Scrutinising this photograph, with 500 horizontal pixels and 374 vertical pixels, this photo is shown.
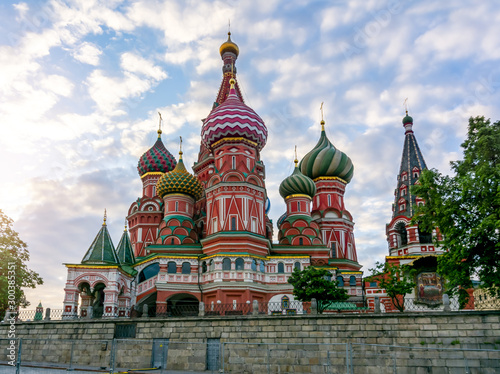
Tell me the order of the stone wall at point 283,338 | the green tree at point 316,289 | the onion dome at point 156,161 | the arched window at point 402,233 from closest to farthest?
the stone wall at point 283,338, the green tree at point 316,289, the arched window at point 402,233, the onion dome at point 156,161

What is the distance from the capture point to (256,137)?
37.3 m

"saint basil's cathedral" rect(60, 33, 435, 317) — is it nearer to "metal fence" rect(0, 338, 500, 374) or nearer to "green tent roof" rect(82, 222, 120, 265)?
"green tent roof" rect(82, 222, 120, 265)

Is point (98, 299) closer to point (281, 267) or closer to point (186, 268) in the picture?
point (186, 268)

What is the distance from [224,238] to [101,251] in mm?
8484

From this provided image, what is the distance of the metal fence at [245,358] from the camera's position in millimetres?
16656

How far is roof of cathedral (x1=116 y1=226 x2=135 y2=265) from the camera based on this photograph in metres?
34.8

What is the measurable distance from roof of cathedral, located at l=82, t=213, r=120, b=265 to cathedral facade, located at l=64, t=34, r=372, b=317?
2.6 inches

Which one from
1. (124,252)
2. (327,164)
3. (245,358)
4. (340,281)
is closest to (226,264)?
(124,252)

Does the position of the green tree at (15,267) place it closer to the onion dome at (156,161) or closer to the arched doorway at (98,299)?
the arched doorway at (98,299)

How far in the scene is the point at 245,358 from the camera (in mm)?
19266

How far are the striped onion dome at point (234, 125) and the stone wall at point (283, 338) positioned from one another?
748 inches

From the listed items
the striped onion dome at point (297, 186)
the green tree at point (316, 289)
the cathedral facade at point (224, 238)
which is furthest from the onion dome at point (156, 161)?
the green tree at point (316, 289)

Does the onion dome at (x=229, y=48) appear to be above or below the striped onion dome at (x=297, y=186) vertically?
above

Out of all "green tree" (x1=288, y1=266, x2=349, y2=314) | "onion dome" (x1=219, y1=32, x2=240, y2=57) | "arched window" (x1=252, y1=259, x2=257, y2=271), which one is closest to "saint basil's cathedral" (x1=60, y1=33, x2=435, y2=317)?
"arched window" (x1=252, y1=259, x2=257, y2=271)
